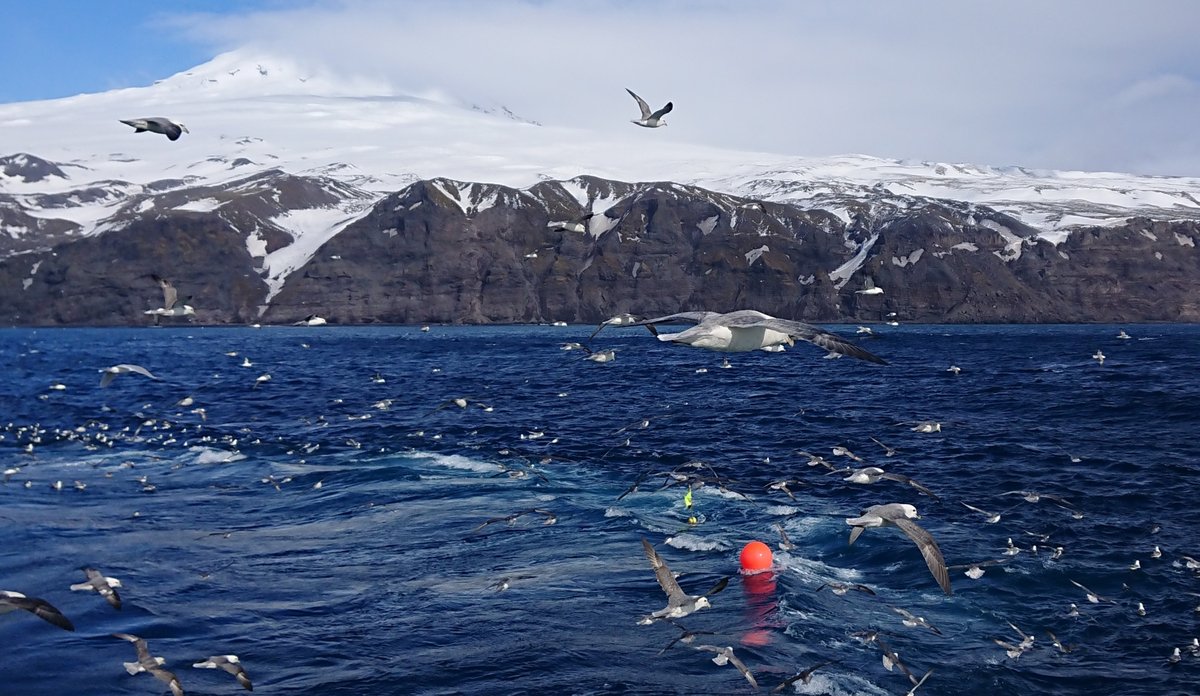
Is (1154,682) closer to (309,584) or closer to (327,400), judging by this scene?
(309,584)

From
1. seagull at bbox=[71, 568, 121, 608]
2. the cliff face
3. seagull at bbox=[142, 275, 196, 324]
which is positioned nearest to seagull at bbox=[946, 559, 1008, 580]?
seagull at bbox=[71, 568, 121, 608]

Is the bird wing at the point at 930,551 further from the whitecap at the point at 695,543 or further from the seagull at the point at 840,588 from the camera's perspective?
the whitecap at the point at 695,543

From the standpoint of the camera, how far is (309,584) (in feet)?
68.9

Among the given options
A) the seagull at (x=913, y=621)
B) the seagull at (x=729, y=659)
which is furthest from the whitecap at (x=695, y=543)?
the seagull at (x=729, y=659)

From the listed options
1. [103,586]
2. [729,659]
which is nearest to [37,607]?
[103,586]

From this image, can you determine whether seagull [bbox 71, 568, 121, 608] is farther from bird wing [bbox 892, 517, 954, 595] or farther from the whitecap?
bird wing [bbox 892, 517, 954, 595]

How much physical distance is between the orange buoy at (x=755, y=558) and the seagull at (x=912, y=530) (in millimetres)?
2958

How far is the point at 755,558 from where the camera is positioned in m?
21.4

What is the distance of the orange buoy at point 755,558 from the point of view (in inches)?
842

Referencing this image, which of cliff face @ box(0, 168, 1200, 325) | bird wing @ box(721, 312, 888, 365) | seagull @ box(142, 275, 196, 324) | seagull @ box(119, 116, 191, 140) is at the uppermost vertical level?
seagull @ box(119, 116, 191, 140)

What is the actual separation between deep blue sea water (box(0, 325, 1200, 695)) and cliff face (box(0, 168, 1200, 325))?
12991 centimetres

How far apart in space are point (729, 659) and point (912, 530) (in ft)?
12.8

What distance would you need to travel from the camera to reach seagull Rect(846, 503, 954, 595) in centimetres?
1567

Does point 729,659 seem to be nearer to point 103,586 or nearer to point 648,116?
point 103,586
